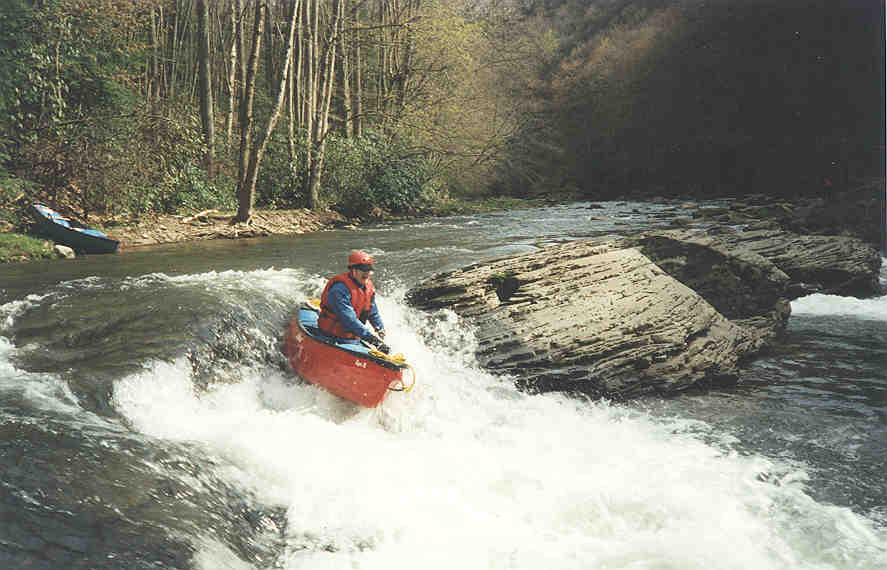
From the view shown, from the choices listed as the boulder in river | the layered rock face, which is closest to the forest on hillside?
the layered rock face

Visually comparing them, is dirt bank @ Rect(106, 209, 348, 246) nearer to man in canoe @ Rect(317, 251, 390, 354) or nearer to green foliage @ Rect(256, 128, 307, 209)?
green foliage @ Rect(256, 128, 307, 209)

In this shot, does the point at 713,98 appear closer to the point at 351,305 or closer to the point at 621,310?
the point at 621,310

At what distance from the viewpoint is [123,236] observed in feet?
42.7

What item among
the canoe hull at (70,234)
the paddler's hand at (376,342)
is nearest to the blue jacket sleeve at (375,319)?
the paddler's hand at (376,342)

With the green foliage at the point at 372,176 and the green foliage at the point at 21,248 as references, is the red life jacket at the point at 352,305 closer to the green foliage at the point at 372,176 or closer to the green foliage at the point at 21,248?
the green foliage at the point at 21,248

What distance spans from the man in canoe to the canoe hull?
7015 mm

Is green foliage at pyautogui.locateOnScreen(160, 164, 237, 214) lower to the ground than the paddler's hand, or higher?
higher

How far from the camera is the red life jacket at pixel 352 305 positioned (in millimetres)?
6199

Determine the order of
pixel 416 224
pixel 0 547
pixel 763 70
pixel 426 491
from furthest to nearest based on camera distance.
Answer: pixel 763 70 → pixel 416 224 → pixel 426 491 → pixel 0 547

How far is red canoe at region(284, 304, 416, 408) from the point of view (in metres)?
5.58

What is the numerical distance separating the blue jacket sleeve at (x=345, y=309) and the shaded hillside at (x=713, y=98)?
14.6m

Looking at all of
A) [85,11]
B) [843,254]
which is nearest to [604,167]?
[843,254]

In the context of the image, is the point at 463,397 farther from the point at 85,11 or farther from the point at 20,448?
the point at 85,11

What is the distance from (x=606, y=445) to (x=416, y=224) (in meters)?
12.9
